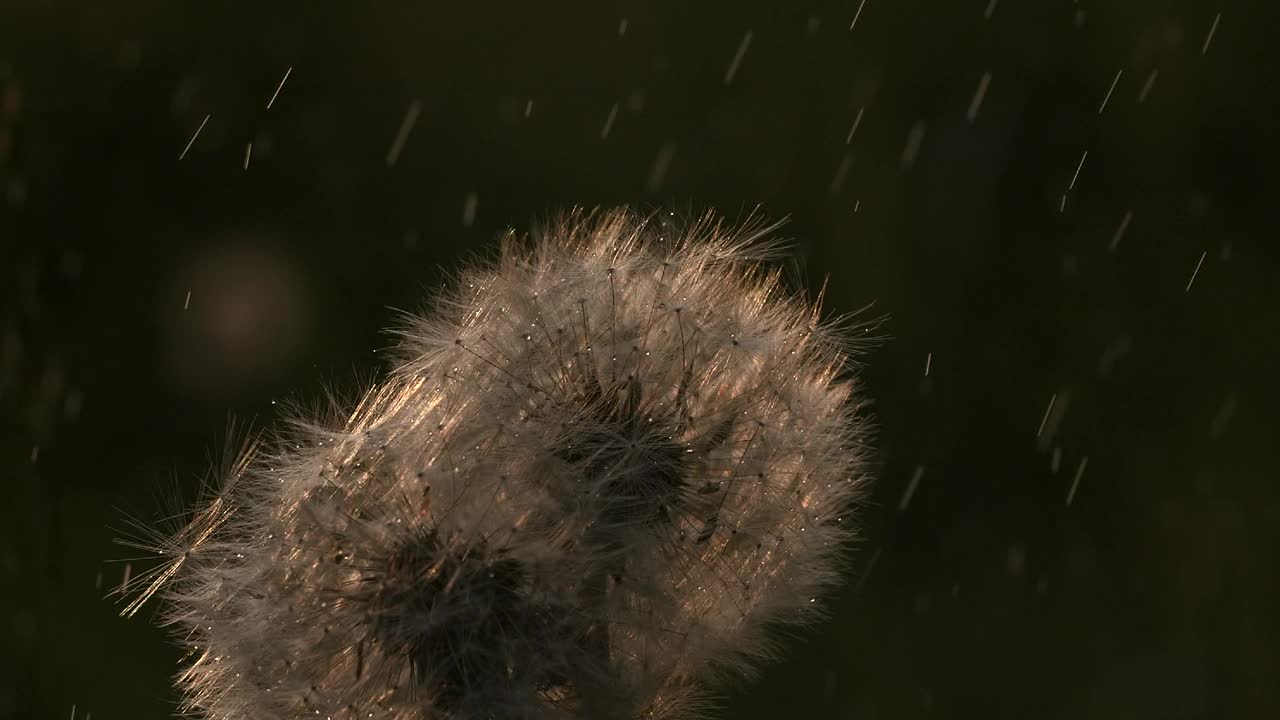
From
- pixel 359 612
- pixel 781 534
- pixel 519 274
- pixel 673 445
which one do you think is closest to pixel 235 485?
pixel 359 612

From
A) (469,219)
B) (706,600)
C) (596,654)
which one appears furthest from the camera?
(469,219)

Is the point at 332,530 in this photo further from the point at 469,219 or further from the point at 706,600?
the point at 469,219

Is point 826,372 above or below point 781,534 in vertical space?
above

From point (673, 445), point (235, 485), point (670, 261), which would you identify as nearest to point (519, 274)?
point (670, 261)

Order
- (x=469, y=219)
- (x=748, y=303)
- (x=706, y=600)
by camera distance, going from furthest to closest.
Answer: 1. (x=469, y=219)
2. (x=748, y=303)
3. (x=706, y=600)

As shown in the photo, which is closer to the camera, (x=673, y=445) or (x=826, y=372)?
(x=673, y=445)

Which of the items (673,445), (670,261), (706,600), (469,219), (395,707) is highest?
(670,261)
